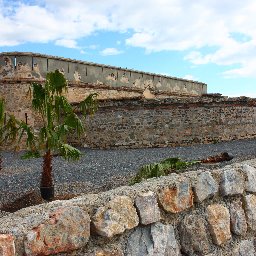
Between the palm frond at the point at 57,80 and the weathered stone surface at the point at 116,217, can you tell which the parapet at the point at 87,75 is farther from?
the weathered stone surface at the point at 116,217

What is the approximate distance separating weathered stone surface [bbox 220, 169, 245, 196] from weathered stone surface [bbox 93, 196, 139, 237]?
0.85 metres

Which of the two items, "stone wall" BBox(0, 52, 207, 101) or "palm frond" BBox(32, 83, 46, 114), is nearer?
"palm frond" BBox(32, 83, 46, 114)

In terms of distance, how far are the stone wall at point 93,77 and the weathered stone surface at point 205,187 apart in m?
14.5

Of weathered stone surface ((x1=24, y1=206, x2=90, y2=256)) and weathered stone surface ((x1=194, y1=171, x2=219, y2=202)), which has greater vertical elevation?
weathered stone surface ((x1=194, y1=171, x2=219, y2=202))

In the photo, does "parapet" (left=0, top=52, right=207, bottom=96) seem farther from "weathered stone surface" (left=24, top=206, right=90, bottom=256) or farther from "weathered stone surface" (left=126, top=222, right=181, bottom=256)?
"weathered stone surface" (left=24, top=206, right=90, bottom=256)

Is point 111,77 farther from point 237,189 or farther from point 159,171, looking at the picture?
point 237,189

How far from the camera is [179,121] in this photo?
1485cm

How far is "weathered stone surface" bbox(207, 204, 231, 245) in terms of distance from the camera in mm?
2488

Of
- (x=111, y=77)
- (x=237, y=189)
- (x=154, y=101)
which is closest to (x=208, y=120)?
(x=154, y=101)

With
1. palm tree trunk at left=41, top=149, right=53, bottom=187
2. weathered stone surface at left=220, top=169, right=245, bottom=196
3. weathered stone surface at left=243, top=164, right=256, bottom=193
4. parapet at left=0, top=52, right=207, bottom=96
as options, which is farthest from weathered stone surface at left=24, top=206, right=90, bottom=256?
parapet at left=0, top=52, right=207, bottom=96

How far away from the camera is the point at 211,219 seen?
2488 millimetres

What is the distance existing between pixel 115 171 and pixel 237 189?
18.1 ft

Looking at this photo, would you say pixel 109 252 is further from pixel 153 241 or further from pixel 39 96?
pixel 39 96

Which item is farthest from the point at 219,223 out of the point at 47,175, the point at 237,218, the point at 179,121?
the point at 179,121
